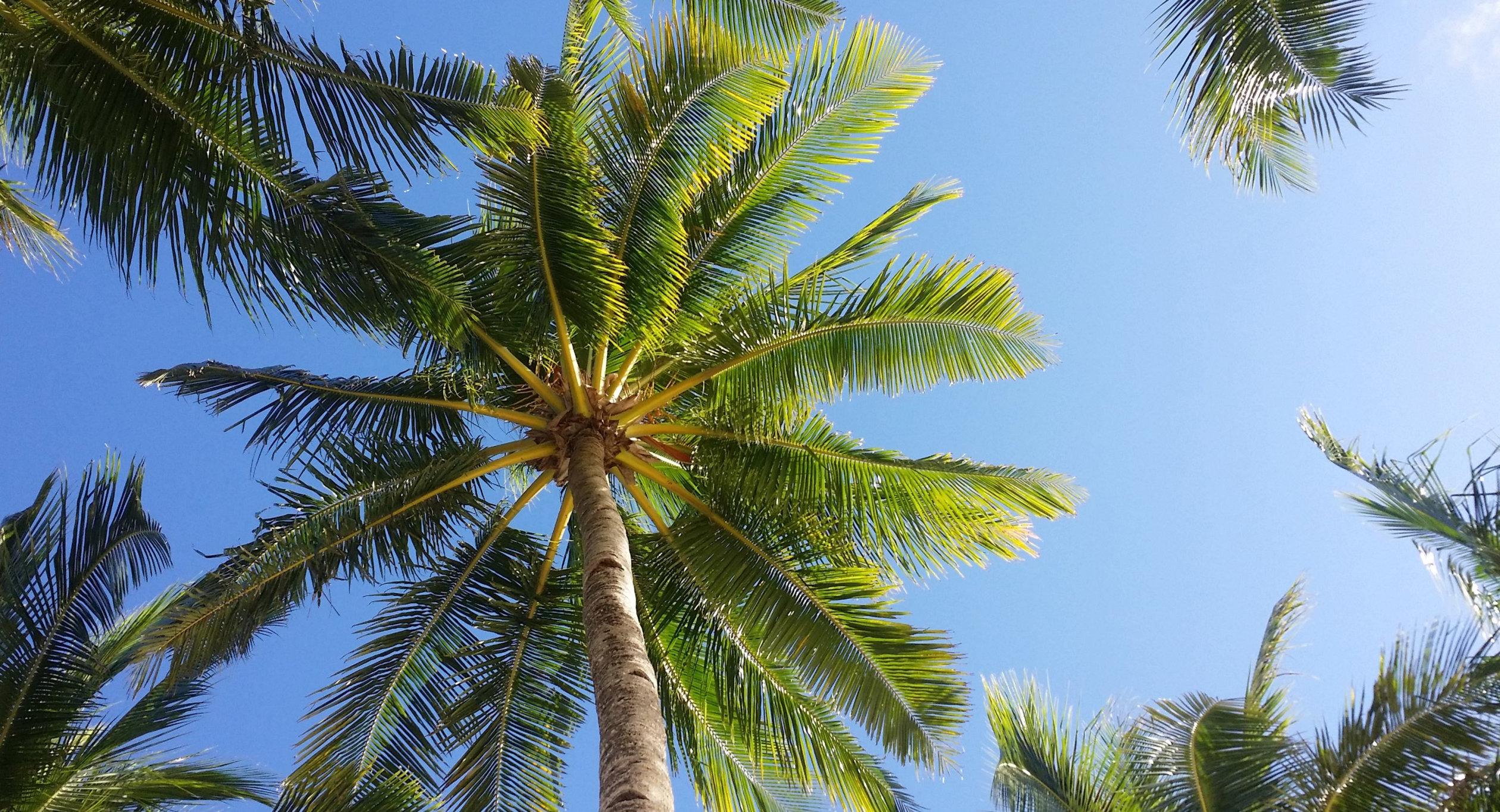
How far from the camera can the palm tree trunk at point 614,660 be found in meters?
6.08

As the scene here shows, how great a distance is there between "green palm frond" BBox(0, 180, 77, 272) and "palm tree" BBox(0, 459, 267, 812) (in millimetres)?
1813

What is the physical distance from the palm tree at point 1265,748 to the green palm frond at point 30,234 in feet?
27.7

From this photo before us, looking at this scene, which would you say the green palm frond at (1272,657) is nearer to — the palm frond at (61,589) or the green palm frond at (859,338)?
the green palm frond at (859,338)

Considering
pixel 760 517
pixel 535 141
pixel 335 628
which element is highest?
pixel 335 628

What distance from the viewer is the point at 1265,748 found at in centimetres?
845

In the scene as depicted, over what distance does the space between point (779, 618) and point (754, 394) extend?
Answer: 1.70 meters

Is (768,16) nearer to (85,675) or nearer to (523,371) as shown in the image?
(523,371)

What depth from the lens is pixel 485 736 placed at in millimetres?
9148

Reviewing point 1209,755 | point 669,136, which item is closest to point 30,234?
point 669,136

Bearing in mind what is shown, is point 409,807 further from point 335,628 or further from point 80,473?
point 335,628

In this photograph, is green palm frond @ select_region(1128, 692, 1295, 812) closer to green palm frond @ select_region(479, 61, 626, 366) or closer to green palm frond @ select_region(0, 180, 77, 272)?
green palm frond @ select_region(479, 61, 626, 366)

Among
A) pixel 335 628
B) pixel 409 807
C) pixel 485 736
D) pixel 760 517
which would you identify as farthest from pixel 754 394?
pixel 335 628

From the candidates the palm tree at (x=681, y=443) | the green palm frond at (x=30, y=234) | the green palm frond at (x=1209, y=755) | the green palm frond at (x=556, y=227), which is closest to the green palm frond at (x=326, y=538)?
the palm tree at (x=681, y=443)

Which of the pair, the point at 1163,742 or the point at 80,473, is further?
the point at 80,473
